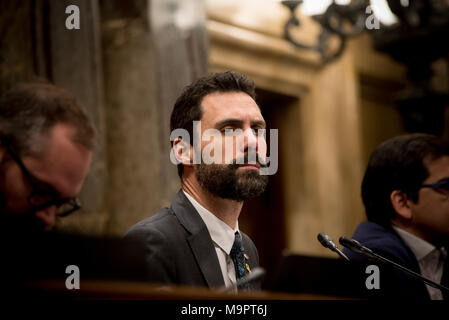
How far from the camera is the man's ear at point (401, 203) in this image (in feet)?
7.55

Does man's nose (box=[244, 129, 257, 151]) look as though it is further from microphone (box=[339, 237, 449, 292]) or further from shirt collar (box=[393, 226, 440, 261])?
shirt collar (box=[393, 226, 440, 261])

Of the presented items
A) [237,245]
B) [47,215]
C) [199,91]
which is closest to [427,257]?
[237,245]

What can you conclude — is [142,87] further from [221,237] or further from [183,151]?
[221,237]

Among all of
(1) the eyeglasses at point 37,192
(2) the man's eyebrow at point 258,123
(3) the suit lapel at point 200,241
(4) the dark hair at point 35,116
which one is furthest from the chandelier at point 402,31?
(1) the eyeglasses at point 37,192

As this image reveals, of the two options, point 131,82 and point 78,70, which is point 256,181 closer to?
point 78,70

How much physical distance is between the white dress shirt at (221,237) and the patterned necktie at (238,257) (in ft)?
0.03

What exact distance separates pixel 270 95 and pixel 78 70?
115 cm

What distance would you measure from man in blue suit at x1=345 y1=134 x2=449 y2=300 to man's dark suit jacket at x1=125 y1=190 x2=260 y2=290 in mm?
681

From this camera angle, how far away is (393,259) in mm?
2166

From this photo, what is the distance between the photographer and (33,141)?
1721 mm

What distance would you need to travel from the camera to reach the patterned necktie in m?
1.80

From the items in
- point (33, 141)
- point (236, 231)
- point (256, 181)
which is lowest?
point (236, 231)

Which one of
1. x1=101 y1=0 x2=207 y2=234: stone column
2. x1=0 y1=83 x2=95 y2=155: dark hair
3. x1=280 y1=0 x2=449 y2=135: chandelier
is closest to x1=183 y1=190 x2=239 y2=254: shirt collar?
x1=0 y1=83 x2=95 y2=155: dark hair
